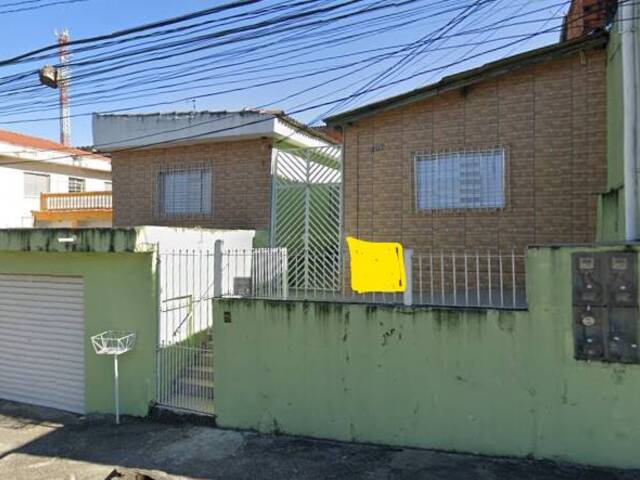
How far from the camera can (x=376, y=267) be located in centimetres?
596

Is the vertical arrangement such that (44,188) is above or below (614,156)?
above

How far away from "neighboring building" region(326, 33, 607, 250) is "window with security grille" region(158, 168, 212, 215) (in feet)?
11.2

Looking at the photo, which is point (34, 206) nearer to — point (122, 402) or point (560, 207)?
point (122, 402)

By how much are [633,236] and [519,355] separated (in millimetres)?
1753

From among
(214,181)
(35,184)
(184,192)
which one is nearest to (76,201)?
(35,184)

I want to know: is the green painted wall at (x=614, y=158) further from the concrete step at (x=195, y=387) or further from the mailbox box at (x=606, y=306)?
the concrete step at (x=195, y=387)

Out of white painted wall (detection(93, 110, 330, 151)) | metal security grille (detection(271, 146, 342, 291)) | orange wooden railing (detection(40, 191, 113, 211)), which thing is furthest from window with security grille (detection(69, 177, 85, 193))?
metal security grille (detection(271, 146, 342, 291))

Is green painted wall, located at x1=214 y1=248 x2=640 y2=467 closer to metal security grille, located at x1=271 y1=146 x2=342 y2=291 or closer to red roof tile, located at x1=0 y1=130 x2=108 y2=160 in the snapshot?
metal security grille, located at x1=271 y1=146 x2=342 y2=291

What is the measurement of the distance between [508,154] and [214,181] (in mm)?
5914

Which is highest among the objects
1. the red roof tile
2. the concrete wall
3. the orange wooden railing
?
the red roof tile

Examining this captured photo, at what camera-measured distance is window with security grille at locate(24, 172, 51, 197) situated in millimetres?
21375

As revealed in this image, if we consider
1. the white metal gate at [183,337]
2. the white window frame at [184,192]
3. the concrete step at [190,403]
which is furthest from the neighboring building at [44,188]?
the concrete step at [190,403]

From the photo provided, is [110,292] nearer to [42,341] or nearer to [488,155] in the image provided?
[42,341]

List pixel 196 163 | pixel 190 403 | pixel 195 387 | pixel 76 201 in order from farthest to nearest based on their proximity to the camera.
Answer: pixel 76 201 → pixel 196 163 → pixel 195 387 → pixel 190 403
